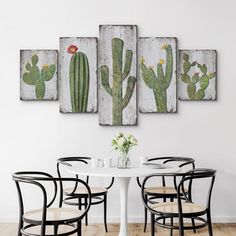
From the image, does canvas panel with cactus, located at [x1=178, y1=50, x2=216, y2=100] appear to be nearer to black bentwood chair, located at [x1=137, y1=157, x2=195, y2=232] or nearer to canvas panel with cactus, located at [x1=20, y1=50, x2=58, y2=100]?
black bentwood chair, located at [x1=137, y1=157, x2=195, y2=232]

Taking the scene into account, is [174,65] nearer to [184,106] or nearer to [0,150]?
[184,106]

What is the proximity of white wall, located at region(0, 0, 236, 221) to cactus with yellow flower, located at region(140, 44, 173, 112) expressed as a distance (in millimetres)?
165

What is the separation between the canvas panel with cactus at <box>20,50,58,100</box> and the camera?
4.66 metres

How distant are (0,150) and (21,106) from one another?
0.56m

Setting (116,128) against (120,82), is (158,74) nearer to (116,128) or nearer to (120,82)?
(120,82)

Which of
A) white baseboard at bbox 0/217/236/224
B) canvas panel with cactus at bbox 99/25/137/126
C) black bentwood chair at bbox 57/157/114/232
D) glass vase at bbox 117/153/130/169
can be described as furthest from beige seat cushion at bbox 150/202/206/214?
canvas panel with cactus at bbox 99/25/137/126

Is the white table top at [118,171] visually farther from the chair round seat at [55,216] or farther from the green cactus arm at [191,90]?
the green cactus arm at [191,90]

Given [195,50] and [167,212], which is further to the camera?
[195,50]

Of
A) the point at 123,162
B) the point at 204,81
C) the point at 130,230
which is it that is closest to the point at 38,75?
the point at 123,162

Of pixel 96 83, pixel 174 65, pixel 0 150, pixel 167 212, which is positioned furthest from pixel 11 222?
pixel 174 65

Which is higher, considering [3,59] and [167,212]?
[3,59]

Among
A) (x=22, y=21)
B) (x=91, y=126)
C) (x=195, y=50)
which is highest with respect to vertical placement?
(x=22, y=21)

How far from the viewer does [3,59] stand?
4707 millimetres

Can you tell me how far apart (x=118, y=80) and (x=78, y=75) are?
1.51ft
